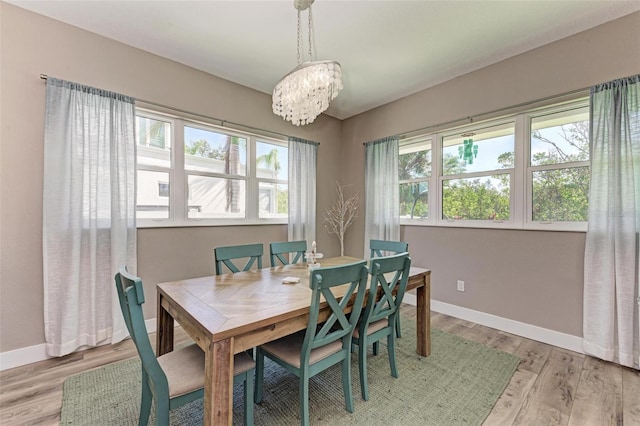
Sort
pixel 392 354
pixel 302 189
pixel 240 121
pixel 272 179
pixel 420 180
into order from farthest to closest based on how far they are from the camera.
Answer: pixel 302 189, pixel 272 179, pixel 420 180, pixel 240 121, pixel 392 354

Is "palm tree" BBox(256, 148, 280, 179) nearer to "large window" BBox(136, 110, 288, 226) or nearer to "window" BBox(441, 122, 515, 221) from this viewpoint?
"large window" BBox(136, 110, 288, 226)

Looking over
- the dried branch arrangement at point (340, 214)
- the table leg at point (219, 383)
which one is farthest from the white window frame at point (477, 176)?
the table leg at point (219, 383)

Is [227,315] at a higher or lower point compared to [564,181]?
lower

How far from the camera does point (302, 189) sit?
3.88m

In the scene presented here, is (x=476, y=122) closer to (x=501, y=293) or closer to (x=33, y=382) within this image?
(x=501, y=293)

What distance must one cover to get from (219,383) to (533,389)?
2108 mm

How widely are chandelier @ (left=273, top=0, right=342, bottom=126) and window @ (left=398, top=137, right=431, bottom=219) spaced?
6.75 ft

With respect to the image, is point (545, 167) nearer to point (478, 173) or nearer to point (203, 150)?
point (478, 173)

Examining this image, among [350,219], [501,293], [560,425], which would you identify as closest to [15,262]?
[350,219]

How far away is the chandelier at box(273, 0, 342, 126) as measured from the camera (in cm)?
186

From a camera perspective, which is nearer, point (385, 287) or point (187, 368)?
point (187, 368)

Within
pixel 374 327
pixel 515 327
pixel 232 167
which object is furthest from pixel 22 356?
pixel 515 327

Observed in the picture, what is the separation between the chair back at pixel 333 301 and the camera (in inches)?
54.8

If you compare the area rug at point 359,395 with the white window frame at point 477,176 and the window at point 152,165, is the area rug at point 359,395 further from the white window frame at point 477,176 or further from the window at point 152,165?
the window at point 152,165
